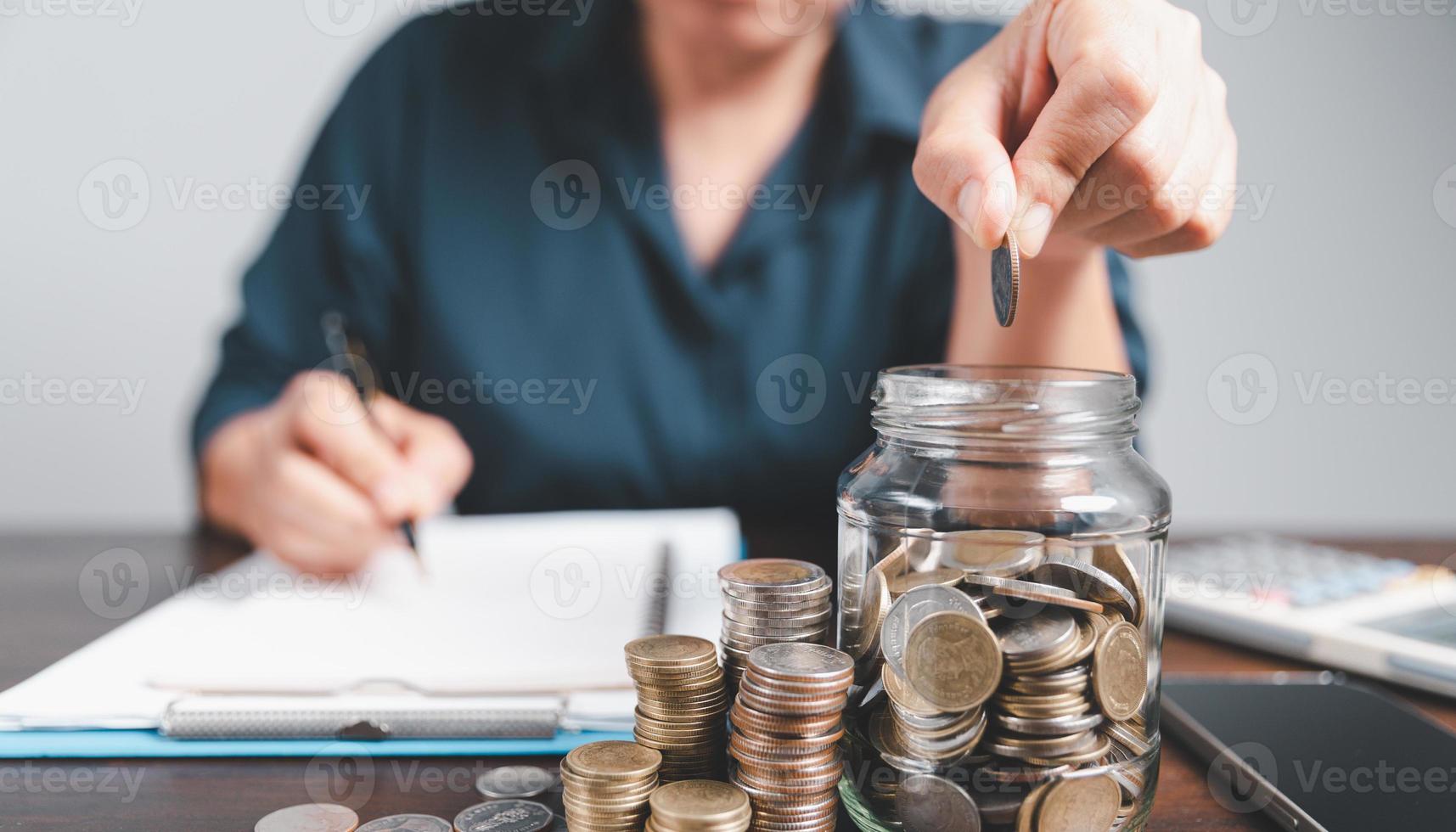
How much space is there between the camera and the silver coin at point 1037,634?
1.48 feet

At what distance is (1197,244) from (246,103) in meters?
1.79

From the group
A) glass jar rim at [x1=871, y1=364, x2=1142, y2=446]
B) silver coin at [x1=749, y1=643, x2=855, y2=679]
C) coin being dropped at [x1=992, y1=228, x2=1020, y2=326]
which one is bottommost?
silver coin at [x1=749, y1=643, x2=855, y2=679]

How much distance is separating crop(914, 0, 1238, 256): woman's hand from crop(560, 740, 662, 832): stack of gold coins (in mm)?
336

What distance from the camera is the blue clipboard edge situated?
60 centimetres

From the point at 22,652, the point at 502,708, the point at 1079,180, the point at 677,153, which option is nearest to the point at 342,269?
the point at 677,153

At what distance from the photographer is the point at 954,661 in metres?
0.45

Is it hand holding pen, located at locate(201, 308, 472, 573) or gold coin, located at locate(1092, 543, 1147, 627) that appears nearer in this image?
gold coin, located at locate(1092, 543, 1147, 627)
